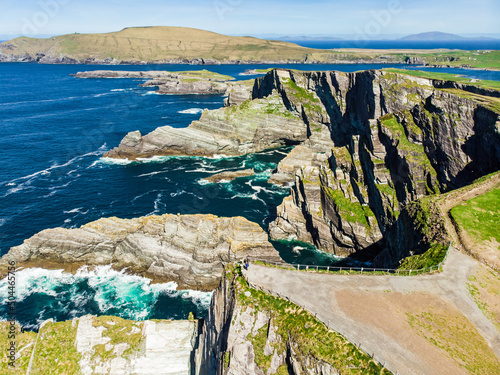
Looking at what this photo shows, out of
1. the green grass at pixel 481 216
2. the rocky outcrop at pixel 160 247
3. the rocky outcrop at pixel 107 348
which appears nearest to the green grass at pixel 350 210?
the rocky outcrop at pixel 160 247

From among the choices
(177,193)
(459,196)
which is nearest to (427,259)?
(459,196)

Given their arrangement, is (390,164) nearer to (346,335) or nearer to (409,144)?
(409,144)

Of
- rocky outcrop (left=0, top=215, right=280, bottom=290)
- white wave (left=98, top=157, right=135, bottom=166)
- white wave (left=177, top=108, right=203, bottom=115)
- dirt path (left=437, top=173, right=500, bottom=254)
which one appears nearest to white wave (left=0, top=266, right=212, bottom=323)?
rocky outcrop (left=0, top=215, right=280, bottom=290)

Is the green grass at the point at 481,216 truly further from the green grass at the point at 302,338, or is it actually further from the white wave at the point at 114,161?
the white wave at the point at 114,161

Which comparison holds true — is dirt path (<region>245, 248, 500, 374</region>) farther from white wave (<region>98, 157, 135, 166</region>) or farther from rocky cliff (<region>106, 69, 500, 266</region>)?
white wave (<region>98, 157, 135, 166</region>)

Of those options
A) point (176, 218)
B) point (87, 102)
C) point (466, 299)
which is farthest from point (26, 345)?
point (87, 102)

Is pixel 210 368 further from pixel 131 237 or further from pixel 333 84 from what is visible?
pixel 333 84
